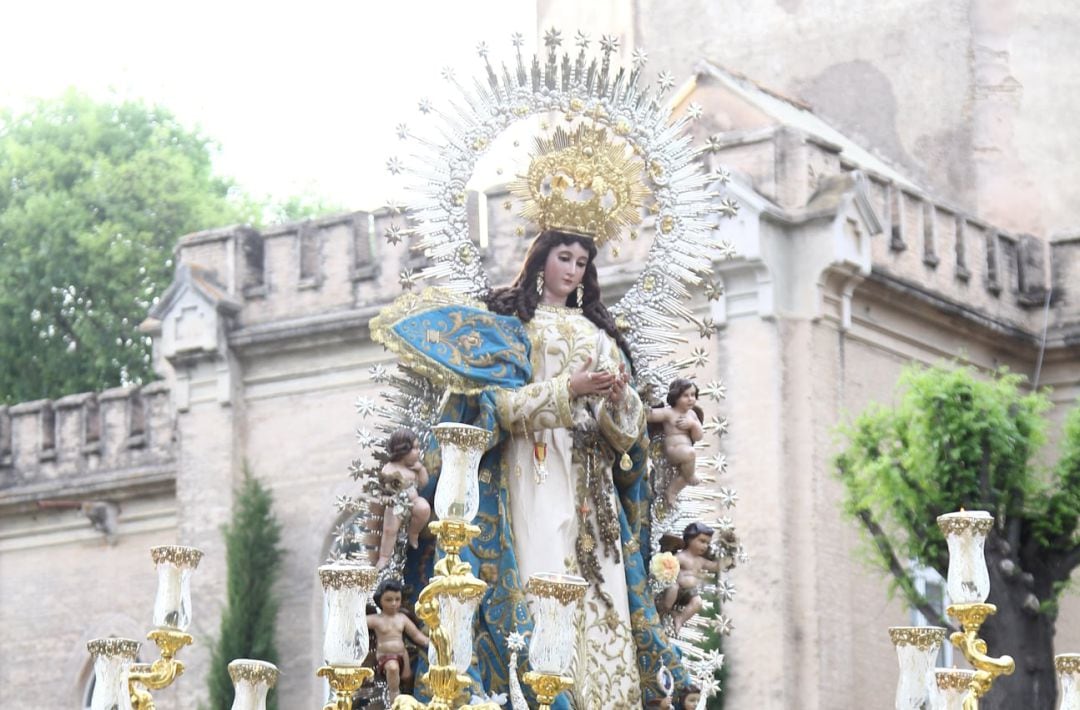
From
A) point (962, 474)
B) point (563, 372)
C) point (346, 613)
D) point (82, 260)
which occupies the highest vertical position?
point (82, 260)

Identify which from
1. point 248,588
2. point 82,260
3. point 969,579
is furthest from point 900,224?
point 969,579

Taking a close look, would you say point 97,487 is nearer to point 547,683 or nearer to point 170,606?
point 170,606

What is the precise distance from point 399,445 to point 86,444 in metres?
17.9

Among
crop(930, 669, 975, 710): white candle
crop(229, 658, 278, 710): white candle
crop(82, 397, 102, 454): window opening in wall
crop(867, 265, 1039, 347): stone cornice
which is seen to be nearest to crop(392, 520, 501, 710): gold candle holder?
crop(229, 658, 278, 710): white candle

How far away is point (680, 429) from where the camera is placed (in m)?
12.6

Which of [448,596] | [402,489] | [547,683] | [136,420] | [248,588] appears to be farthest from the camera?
[136,420]

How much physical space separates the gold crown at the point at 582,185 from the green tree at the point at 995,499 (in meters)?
8.85

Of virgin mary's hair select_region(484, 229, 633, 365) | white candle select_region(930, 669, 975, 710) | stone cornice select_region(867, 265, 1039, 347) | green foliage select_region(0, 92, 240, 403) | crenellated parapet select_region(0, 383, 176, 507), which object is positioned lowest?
white candle select_region(930, 669, 975, 710)

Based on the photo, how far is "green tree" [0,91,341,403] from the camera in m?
34.9

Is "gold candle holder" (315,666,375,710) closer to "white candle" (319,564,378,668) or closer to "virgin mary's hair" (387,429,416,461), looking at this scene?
"white candle" (319,564,378,668)

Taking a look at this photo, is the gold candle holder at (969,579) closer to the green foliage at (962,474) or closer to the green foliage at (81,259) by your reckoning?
the green foliage at (962,474)

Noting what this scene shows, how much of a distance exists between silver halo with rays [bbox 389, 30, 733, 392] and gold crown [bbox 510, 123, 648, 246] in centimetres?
12

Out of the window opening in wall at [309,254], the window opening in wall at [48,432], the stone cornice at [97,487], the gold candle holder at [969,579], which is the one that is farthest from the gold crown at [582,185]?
the window opening in wall at [48,432]

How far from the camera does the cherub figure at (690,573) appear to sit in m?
12.6
